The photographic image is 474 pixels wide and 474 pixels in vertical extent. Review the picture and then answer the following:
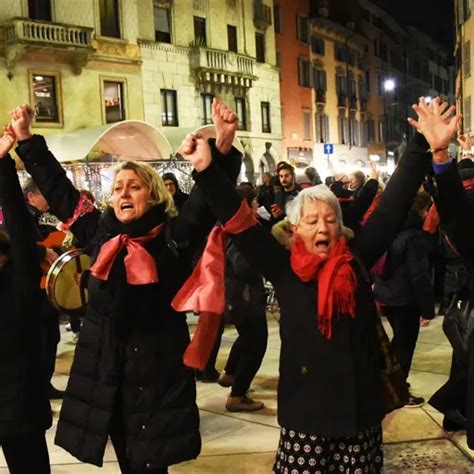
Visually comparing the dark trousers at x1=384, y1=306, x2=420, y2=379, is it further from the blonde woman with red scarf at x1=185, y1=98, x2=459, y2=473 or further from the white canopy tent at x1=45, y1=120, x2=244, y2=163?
the white canopy tent at x1=45, y1=120, x2=244, y2=163

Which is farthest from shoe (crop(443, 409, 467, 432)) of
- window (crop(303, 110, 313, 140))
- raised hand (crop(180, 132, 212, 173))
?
window (crop(303, 110, 313, 140))

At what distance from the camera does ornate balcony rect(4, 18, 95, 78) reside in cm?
2144

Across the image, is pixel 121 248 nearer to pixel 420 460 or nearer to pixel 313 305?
pixel 313 305

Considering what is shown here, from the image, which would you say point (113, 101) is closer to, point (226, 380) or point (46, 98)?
point (46, 98)

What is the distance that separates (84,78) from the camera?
23.8 m

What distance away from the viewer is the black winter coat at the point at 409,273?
5.68m

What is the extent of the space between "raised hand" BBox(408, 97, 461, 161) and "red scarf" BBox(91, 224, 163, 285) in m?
1.35

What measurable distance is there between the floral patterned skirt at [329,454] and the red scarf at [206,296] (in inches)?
20.6

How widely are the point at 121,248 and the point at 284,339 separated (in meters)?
0.87

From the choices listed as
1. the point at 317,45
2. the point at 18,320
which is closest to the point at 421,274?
the point at 18,320

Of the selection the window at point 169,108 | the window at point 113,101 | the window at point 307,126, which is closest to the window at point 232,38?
the window at point 169,108

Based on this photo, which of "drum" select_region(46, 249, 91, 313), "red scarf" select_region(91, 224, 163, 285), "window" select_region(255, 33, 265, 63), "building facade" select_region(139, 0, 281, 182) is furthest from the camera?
"window" select_region(255, 33, 265, 63)

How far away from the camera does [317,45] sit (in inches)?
1644

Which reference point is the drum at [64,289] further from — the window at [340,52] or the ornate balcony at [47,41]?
the window at [340,52]
